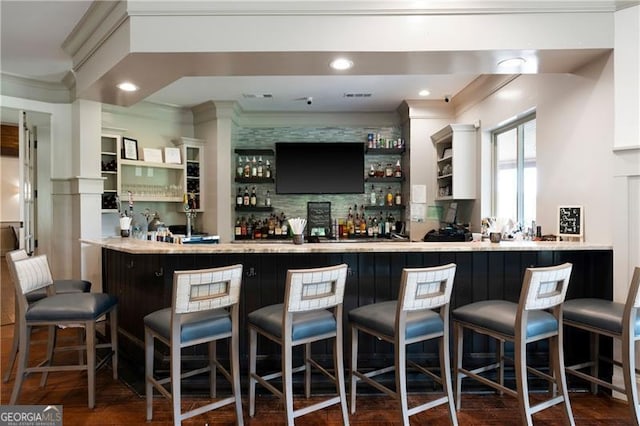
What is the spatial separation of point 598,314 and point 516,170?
2.17m

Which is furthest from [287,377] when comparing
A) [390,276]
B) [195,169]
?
[195,169]

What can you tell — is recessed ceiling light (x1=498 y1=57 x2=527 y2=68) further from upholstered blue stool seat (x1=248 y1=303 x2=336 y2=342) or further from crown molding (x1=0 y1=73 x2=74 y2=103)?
crown molding (x1=0 y1=73 x2=74 y2=103)

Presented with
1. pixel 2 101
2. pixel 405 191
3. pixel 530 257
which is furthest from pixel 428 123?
pixel 2 101

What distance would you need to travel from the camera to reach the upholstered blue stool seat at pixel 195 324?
7.13ft

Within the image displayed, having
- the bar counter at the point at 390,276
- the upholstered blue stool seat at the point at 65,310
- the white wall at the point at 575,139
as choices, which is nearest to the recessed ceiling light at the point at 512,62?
the white wall at the point at 575,139

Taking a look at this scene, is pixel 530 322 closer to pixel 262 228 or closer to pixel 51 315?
pixel 51 315

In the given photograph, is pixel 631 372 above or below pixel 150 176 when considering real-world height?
below

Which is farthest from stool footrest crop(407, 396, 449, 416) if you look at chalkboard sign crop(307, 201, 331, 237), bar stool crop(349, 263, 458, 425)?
chalkboard sign crop(307, 201, 331, 237)

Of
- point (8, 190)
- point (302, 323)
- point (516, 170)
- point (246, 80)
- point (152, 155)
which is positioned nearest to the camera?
point (302, 323)

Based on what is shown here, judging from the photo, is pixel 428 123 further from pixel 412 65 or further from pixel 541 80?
pixel 412 65

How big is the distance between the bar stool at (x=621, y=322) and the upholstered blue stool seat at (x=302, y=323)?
1491 mm

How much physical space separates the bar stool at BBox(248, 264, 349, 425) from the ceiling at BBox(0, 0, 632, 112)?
1.63 meters

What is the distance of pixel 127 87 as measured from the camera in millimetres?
3363

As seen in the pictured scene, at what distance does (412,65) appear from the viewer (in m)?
2.96
